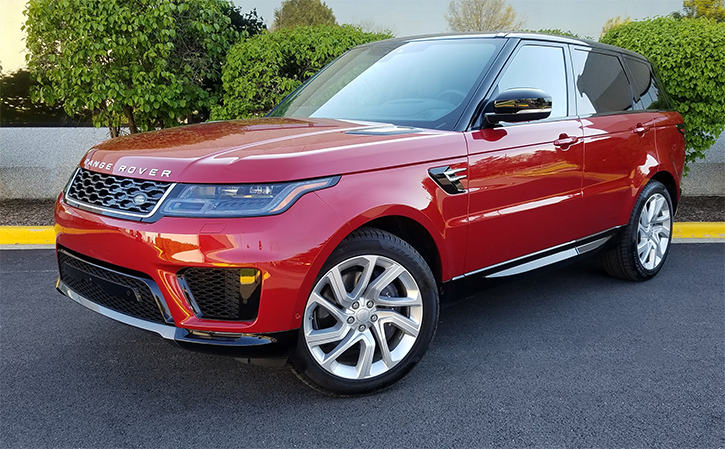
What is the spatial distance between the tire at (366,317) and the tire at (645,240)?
218cm

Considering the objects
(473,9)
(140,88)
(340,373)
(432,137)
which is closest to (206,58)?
(140,88)

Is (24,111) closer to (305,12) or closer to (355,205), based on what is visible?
(305,12)

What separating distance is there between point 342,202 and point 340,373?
779 millimetres

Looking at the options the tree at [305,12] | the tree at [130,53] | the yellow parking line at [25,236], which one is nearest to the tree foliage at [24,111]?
the tree at [130,53]

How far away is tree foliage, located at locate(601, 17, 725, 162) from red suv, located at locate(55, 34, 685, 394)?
293 cm

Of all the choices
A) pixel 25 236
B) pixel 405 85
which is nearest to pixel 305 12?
pixel 25 236

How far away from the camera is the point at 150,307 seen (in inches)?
104

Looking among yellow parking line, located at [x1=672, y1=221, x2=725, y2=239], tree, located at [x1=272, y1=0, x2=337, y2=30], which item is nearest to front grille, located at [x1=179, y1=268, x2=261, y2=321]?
yellow parking line, located at [x1=672, y1=221, x2=725, y2=239]

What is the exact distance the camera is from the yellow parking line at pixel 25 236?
5.95 metres

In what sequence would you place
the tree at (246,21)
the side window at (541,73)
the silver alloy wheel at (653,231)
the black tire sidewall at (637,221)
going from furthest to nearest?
the tree at (246,21), the silver alloy wheel at (653,231), the black tire sidewall at (637,221), the side window at (541,73)

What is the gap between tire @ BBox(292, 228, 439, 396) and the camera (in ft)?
9.04

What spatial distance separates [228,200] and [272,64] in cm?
460

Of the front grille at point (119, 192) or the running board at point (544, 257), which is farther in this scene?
the running board at point (544, 257)

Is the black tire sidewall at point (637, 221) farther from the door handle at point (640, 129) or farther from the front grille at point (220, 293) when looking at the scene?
the front grille at point (220, 293)
